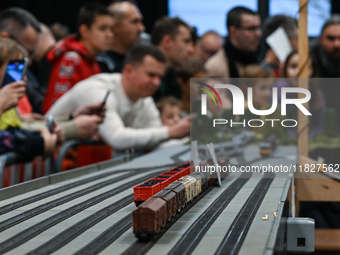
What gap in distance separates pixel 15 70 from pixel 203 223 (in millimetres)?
1818

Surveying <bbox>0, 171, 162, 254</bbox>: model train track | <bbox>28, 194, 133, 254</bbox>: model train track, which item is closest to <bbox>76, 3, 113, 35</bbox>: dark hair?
<bbox>0, 171, 162, 254</bbox>: model train track

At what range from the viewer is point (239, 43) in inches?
218

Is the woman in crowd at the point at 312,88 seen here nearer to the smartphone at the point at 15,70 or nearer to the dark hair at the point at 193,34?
the smartphone at the point at 15,70

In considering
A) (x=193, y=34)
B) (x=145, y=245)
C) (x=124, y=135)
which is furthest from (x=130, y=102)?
(x=145, y=245)

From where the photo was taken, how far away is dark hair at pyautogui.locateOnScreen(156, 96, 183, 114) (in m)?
5.05

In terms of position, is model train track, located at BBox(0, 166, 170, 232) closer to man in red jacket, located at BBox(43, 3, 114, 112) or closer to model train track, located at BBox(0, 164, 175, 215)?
model train track, located at BBox(0, 164, 175, 215)

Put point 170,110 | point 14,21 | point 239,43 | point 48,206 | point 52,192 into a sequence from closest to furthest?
1. point 48,206
2. point 52,192
3. point 14,21
4. point 170,110
5. point 239,43

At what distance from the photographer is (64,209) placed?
163cm

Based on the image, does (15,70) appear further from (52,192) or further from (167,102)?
(167,102)

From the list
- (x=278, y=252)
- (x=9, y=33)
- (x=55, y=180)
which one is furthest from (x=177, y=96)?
(x=278, y=252)

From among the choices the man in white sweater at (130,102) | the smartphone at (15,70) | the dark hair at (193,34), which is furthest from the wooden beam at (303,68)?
the dark hair at (193,34)

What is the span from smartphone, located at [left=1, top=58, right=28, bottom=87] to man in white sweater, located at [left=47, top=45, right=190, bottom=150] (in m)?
1.26

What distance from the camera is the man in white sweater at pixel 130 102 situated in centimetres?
404

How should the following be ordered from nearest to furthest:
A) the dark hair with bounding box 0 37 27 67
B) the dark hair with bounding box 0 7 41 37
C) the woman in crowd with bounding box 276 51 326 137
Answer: the dark hair with bounding box 0 37 27 67
the woman in crowd with bounding box 276 51 326 137
the dark hair with bounding box 0 7 41 37
